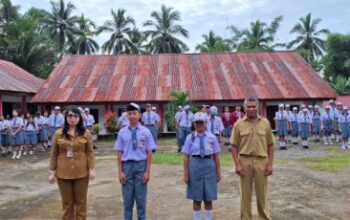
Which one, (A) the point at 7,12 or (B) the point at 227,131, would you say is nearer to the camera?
(B) the point at 227,131

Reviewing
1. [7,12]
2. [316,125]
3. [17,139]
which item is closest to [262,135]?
[17,139]

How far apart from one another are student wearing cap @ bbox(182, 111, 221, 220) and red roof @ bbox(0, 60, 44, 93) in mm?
16692

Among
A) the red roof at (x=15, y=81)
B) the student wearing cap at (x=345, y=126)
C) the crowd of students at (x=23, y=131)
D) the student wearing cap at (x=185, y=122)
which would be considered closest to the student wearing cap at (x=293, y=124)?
the student wearing cap at (x=345, y=126)

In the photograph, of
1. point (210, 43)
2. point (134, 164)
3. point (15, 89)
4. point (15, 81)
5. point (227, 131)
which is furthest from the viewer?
point (210, 43)

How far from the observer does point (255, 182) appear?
5.76 m

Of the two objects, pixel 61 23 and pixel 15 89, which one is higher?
pixel 61 23

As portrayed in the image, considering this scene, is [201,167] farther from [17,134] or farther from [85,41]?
[85,41]

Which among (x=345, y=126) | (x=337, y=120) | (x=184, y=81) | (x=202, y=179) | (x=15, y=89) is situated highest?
(x=184, y=81)

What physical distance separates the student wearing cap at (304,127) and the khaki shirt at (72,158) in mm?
12628

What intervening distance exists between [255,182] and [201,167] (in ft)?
2.35

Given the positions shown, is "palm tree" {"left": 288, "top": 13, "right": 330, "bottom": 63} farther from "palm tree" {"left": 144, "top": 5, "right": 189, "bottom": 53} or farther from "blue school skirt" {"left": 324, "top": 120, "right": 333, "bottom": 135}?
"blue school skirt" {"left": 324, "top": 120, "right": 333, "bottom": 135}

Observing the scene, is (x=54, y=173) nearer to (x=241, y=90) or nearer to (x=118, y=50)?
(x=241, y=90)

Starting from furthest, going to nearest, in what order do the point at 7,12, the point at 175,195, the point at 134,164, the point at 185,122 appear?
the point at 7,12, the point at 185,122, the point at 175,195, the point at 134,164

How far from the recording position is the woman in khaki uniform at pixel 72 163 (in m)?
5.60
